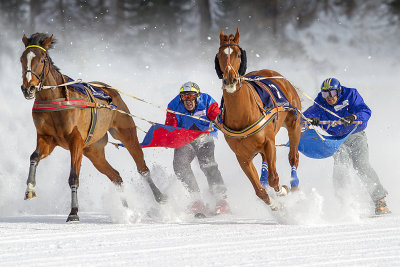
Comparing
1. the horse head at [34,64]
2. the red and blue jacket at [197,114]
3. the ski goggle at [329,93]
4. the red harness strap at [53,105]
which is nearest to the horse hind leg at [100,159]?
the red and blue jacket at [197,114]

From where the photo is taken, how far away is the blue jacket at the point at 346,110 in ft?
26.1

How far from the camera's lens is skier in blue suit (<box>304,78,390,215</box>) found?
787cm

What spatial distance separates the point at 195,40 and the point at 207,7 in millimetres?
1248

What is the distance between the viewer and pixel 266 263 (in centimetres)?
444

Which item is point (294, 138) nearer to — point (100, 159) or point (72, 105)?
point (100, 159)

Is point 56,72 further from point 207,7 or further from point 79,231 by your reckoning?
point 207,7

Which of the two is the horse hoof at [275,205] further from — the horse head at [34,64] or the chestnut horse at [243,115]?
the horse head at [34,64]

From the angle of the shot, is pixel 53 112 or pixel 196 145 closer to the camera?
pixel 53 112

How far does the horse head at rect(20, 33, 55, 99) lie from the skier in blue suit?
335cm

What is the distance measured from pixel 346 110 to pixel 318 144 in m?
0.64

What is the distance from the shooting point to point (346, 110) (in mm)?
8164

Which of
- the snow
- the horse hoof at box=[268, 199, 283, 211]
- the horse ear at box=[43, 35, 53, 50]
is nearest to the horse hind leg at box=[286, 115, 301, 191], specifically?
the snow

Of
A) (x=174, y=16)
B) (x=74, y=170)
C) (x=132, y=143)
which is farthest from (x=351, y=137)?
(x=174, y=16)

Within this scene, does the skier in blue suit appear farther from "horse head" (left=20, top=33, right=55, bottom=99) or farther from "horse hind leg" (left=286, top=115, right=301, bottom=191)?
"horse head" (left=20, top=33, right=55, bottom=99)
